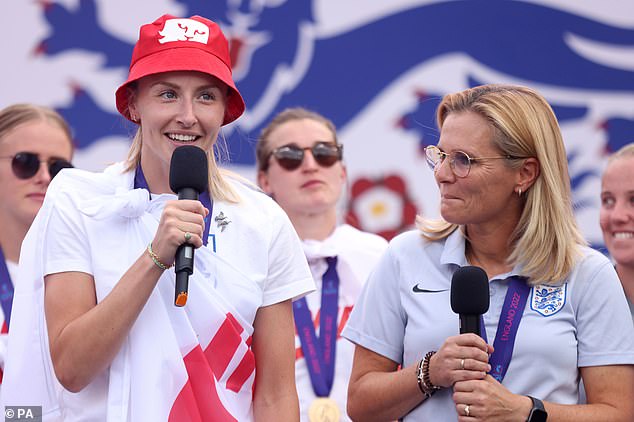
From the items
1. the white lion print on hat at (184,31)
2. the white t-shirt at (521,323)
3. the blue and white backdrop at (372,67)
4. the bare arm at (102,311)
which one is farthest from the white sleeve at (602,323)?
the blue and white backdrop at (372,67)

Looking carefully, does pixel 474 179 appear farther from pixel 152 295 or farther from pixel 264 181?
pixel 264 181

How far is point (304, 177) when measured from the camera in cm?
498

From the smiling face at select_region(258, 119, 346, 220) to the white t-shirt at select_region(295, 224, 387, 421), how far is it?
175 mm

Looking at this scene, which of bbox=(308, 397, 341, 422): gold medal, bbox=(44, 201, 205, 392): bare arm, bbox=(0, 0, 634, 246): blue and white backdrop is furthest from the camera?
bbox=(0, 0, 634, 246): blue and white backdrop

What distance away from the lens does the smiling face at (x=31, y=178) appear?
4543 millimetres

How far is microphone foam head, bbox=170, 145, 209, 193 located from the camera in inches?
114

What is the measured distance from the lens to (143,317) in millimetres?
3025

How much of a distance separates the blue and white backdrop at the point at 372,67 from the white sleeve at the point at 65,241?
264 cm

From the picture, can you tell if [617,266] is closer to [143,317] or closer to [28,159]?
[143,317]

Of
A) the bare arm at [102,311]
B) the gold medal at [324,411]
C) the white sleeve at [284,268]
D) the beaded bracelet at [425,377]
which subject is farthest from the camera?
the gold medal at [324,411]

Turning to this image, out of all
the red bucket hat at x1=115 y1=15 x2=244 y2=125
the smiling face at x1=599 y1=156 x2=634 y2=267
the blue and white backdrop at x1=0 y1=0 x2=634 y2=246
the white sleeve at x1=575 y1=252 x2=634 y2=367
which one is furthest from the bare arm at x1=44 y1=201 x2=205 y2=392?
the blue and white backdrop at x1=0 y1=0 x2=634 y2=246

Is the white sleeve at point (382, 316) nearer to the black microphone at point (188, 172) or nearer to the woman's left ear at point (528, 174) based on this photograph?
the woman's left ear at point (528, 174)

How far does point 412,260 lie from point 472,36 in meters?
2.98

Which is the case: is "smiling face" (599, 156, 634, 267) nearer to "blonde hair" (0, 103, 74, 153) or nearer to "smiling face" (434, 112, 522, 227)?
"smiling face" (434, 112, 522, 227)
